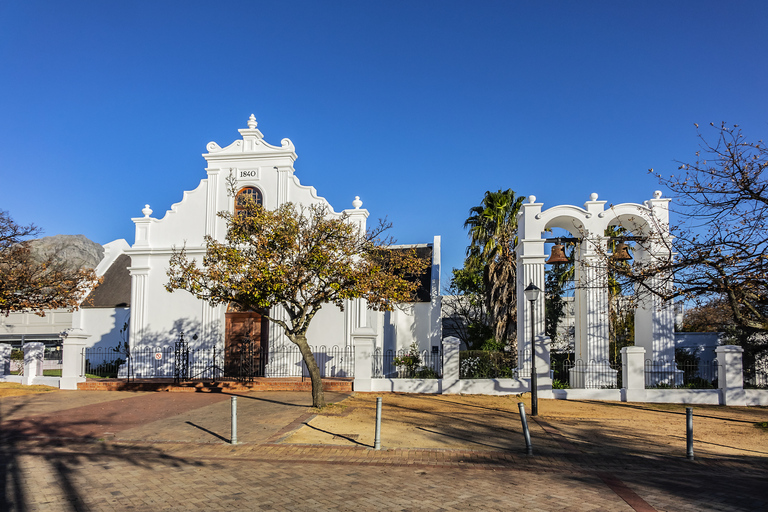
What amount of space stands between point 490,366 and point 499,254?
7.92 m

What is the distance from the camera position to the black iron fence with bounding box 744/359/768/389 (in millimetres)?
18078

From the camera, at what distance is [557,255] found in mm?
16797

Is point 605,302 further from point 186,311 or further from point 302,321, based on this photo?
point 186,311

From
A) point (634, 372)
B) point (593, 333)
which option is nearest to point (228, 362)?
point (593, 333)

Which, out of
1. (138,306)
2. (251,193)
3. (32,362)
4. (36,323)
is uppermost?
(251,193)

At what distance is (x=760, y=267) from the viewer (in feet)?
31.7

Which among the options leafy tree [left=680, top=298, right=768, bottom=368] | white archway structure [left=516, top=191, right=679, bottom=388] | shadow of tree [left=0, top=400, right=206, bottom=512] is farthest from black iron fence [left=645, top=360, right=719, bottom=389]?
shadow of tree [left=0, top=400, right=206, bottom=512]

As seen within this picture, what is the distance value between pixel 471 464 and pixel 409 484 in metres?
1.65

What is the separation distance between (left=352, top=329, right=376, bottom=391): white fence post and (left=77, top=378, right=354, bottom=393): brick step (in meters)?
0.53

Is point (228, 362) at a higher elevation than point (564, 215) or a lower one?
lower

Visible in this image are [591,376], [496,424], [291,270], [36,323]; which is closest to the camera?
[496,424]

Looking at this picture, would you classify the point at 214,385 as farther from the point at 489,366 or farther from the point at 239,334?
the point at 489,366

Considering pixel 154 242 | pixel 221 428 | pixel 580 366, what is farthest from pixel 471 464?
pixel 154 242

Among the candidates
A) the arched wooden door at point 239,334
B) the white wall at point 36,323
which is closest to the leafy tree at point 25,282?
the arched wooden door at point 239,334
